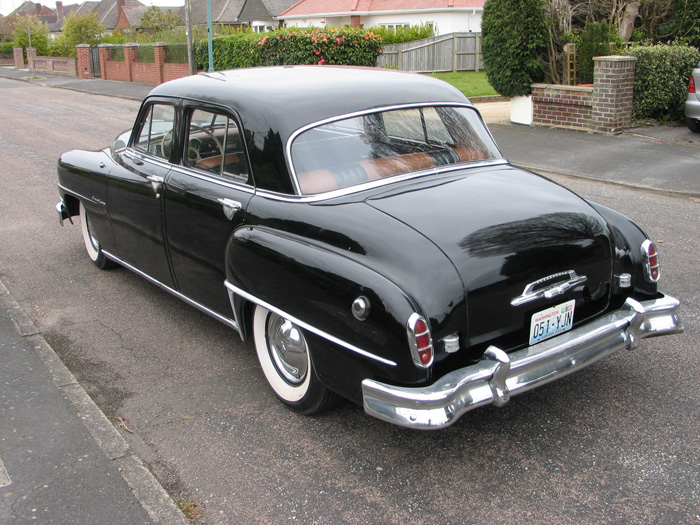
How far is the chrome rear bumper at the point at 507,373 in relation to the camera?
2885 mm

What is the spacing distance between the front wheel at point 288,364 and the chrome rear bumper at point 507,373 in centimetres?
57

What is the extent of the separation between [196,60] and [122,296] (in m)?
24.0

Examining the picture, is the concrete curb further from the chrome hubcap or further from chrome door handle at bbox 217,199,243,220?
chrome door handle at bbox 217,199,243,220

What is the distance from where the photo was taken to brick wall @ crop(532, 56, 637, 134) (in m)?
12.1

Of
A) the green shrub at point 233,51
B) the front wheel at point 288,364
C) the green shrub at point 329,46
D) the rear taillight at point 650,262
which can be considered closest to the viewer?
the front wheel at point 288,364

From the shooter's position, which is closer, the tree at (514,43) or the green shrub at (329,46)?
the tree at (514,43)

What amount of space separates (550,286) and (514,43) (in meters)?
11.1

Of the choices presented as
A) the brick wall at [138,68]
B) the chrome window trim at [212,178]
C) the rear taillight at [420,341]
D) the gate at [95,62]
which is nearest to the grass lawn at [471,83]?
the brick wall at [138,68]

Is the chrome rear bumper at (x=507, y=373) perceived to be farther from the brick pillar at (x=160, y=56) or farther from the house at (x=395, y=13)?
the house at (x=395, y=13)

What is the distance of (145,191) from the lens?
471cm

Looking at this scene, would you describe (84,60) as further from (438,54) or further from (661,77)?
(661,77)

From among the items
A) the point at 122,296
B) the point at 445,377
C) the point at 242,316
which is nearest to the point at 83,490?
the point at 242,316

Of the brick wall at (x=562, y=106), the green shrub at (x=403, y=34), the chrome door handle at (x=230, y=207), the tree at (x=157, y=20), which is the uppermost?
the tree at (x=157, y=20)

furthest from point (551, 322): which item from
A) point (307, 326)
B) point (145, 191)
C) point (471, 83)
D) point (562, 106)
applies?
point (471, 83)
